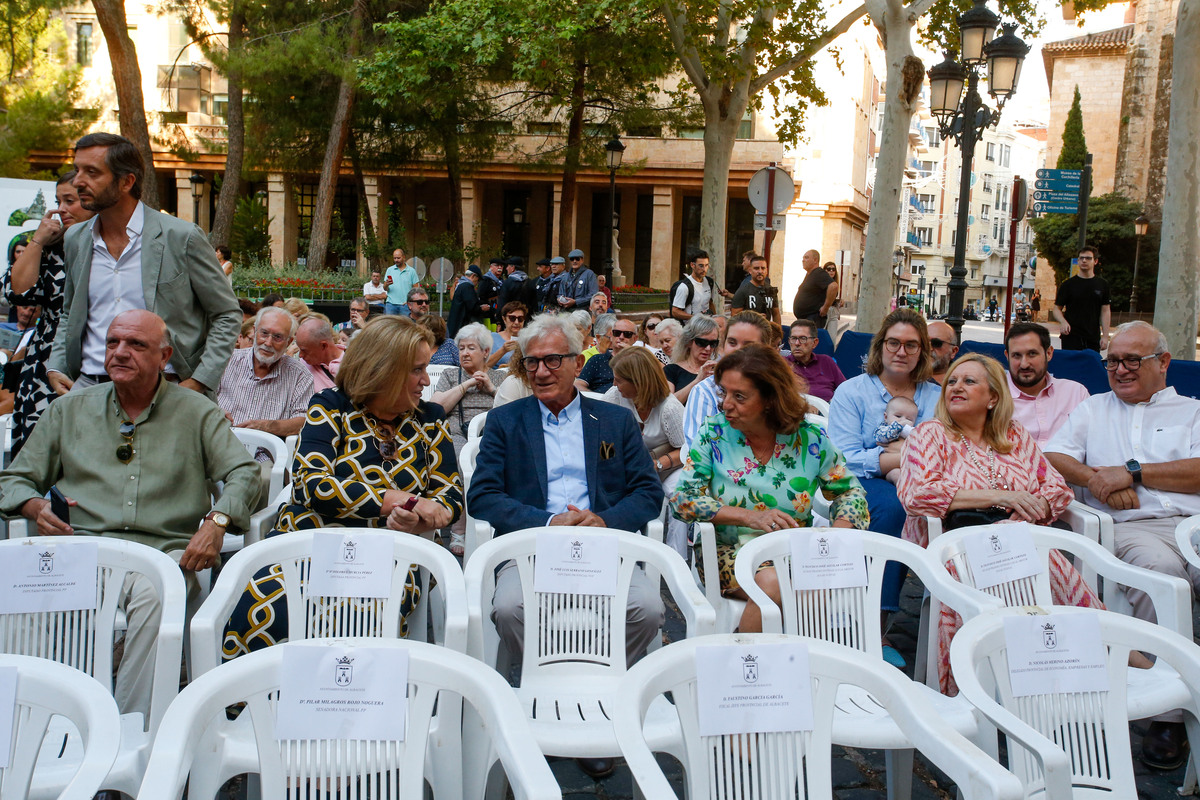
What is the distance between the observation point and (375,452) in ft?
12.2

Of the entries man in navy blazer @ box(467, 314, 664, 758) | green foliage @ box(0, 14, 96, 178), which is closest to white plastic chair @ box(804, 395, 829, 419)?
man in navy blazer @ box(467, 314, 664, 758)

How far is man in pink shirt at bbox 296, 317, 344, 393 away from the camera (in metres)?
6.01

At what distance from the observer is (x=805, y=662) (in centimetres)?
225

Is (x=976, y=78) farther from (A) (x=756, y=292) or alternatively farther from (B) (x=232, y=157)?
(B) (x=232, y=157)

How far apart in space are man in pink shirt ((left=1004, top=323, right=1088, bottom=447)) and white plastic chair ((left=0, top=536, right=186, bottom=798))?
4.39 metres

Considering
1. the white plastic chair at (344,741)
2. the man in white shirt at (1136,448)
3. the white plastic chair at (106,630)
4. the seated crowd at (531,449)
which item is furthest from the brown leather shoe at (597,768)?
the man in white shirt at (1136,448)

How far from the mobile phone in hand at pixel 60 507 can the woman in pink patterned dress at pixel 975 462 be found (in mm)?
3245

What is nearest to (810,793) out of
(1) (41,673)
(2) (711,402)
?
(1) (41,673)

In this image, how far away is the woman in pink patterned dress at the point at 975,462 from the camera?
4168mm

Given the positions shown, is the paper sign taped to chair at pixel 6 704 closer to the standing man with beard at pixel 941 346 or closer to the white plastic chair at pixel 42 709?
the white plastic chair at pixel 42 709

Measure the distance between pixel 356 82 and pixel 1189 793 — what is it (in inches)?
826

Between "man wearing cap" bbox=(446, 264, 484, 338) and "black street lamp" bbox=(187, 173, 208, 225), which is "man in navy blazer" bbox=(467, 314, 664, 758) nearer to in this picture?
"man wearing cap" bbox=(446, 264, 484, 338)

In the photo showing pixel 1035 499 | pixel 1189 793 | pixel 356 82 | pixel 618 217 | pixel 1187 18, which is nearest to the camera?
pixel 1189 793

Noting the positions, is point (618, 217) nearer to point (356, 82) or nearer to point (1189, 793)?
point (356, 82)
